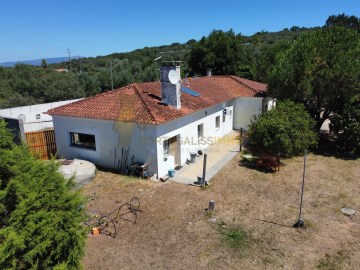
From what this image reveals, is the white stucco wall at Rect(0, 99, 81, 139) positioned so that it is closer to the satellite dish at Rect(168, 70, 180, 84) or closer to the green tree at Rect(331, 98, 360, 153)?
the satellite dish at Rect(168, 70, 180, 84)

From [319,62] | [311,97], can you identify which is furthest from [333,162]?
[319,62]

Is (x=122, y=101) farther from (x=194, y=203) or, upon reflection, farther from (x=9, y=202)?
(x=9, y=202)

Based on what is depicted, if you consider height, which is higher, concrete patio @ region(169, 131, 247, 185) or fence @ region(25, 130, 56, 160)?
fence @ region(25, 130, 56, 160)

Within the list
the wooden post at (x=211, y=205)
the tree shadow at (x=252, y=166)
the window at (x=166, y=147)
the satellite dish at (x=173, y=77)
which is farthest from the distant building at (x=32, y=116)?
the wooden post at (x=211, y=205)

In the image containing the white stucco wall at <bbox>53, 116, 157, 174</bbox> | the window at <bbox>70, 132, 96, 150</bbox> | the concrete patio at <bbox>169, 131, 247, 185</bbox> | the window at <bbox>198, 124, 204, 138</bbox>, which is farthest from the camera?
the window at <bbox>198, 124, 204, 138</bbox>

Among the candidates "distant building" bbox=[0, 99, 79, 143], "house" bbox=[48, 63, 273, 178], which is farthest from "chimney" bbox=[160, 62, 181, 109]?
"distant building" bbox=[0, 99, 79, 143]

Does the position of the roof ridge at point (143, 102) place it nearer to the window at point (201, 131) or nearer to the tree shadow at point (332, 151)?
the window at point (201, 131)
